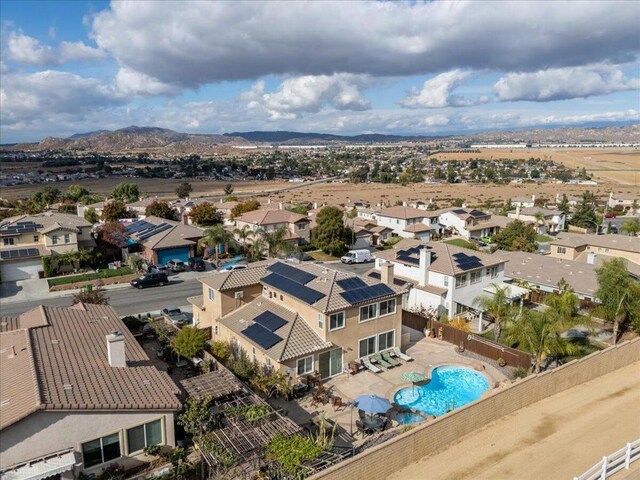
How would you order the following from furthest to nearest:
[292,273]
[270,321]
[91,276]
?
[91,276]
[292,273]
[270,321]

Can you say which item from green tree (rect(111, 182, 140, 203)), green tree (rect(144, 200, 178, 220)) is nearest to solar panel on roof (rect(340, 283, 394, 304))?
green tree (rect(144, 200, 178, 220))

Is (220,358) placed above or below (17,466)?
below

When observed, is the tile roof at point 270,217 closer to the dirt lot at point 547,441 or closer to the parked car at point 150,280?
the parked car at point 150,280

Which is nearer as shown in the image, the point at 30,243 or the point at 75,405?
the point at 75,405

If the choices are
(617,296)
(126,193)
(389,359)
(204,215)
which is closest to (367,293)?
(389,359)

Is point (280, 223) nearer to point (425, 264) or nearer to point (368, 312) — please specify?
point (425, 264)

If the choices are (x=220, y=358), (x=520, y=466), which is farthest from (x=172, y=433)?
(x=520, y=466)

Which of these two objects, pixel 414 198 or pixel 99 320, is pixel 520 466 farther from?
pixel 414 198
